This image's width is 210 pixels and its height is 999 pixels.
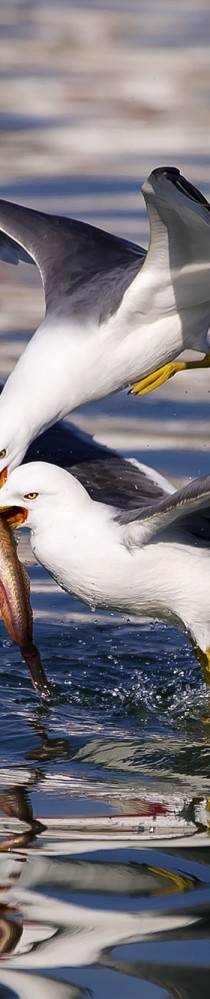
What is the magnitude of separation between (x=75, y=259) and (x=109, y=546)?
174 cm

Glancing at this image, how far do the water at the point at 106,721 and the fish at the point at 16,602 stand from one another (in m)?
0.23

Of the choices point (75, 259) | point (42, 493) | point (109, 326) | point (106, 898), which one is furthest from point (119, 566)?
point (106, 898)

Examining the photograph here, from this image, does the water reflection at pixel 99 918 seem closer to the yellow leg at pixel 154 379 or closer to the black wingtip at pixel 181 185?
the black wingtip at pixel 181 185

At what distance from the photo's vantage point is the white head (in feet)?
22.2

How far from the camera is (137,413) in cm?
1112

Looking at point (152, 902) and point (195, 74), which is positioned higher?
→ point (195, 74)

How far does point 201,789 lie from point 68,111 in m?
9.13

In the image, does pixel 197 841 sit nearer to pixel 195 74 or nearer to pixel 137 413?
pixel 137 413

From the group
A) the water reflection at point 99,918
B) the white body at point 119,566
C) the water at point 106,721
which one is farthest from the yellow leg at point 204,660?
the water reflection at point 99,918

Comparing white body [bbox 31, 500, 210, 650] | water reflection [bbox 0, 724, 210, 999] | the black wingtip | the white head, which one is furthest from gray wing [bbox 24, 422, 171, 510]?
water reflection [bbox 0, 724, 210, 999]

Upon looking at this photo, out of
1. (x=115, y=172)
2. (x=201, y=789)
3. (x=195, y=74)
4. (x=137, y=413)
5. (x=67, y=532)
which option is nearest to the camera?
(x=201, y=789)

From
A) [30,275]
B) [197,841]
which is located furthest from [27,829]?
[30,275]

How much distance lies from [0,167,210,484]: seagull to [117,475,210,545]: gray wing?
2.32ft

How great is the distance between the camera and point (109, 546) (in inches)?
271
